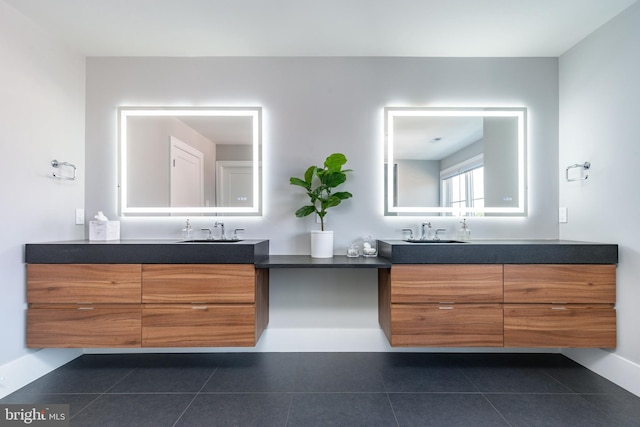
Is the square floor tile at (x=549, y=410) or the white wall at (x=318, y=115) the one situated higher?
the white wall at (x=318, y=115)

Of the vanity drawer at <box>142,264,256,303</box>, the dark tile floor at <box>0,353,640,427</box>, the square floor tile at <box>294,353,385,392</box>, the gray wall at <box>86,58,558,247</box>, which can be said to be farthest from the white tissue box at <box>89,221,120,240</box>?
the square floor tile at <box>294,353,385,392</box>

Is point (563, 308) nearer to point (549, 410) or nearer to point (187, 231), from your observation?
point (549, 410)

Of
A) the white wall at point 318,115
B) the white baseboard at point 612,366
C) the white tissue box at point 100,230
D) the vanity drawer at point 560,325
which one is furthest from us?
the white wall at point 318,115

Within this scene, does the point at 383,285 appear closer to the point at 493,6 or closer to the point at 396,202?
the point at 396,202

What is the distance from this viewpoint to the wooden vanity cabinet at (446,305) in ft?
7.10

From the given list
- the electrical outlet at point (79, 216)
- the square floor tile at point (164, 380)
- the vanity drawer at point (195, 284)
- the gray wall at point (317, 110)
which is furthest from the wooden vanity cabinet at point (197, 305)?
the electrical outlet at point (79, 216)

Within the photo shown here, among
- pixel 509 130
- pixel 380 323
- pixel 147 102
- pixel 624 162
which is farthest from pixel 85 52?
pixel 624 162

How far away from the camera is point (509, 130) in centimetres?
279

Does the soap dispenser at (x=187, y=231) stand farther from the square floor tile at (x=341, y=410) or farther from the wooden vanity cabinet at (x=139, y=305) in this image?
the square floor tile at (x=341, y=410)

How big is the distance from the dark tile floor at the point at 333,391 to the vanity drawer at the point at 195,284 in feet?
1.95

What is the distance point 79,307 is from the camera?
2.17m

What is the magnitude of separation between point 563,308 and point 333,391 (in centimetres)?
169

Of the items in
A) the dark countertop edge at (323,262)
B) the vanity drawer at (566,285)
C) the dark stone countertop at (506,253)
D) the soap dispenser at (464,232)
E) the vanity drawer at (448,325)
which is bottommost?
the vanity drawer at (448,325)

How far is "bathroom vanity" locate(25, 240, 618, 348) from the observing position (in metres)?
2.16
